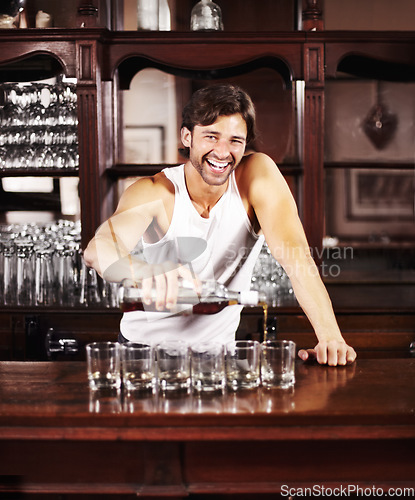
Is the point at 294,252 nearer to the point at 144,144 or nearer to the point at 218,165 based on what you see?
the point at 218,165

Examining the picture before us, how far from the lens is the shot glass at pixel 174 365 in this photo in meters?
1.51

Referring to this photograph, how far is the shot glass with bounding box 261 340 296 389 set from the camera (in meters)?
1.55

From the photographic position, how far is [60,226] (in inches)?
143

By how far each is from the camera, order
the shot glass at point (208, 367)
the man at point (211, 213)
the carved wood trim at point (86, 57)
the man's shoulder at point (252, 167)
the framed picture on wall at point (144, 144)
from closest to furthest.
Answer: the shot glass at point (208, 367), the man at point (211, 213), the man's shoulder at point (252, 167), the carved wood trim at point (86, 57), the framed picture on wall at point (144, 144)

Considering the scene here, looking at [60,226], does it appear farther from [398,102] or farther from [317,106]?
[398,102]

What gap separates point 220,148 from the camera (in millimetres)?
2340

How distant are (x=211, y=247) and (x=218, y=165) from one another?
30 cm

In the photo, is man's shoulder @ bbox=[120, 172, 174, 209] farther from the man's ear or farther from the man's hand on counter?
the man's hand on counter

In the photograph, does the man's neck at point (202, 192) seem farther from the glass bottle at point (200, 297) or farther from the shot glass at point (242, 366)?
the shot glass at point (242, 366)

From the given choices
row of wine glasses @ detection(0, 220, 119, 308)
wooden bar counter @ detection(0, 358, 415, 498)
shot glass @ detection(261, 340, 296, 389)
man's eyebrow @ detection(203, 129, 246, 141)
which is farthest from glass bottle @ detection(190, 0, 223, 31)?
wooden bar counter @ detection(0, 358, 415, 498)

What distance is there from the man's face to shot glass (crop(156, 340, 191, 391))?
3.11 feet

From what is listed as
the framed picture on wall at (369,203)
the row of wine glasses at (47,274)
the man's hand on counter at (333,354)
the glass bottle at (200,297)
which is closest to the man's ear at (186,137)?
the glass bottle at (200,297)

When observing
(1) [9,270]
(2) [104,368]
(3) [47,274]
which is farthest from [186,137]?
(1) [9,270]

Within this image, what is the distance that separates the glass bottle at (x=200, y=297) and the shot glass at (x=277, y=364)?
12 centimetres
